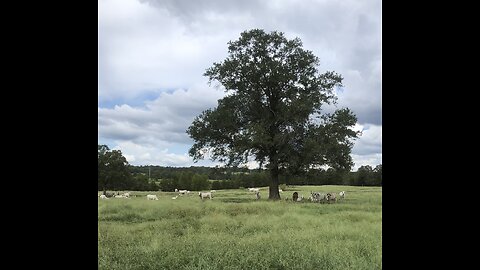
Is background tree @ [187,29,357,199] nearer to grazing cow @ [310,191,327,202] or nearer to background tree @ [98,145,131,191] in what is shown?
grazing cow @ [310,191,327,202]

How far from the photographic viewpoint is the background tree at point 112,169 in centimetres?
691

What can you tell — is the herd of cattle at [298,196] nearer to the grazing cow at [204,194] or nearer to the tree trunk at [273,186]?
the grazing cow at [204,194]

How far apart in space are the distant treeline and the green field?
0.53 metres

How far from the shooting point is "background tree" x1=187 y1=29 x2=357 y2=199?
12.7 meters

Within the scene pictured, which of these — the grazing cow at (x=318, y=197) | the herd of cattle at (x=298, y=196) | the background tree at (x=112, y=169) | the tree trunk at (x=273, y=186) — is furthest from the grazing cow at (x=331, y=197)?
the background tree at (x=112, y=169)

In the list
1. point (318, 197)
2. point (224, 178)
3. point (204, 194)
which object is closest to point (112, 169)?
point (204, 194)

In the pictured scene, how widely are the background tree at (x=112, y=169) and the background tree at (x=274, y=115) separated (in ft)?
18.4

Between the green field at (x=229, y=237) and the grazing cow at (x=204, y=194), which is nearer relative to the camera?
the green field at (x=229, y=237)
